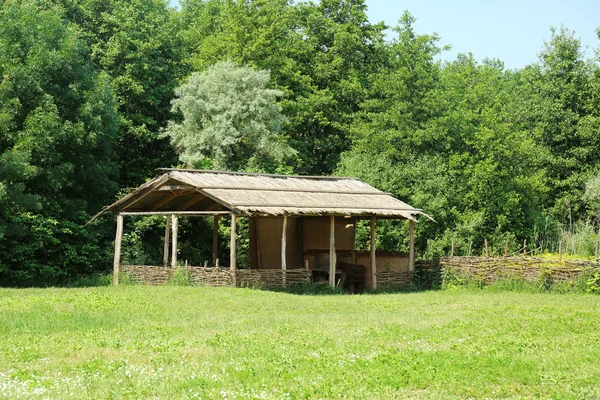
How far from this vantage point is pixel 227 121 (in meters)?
34.2

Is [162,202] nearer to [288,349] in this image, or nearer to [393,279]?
[393,279]

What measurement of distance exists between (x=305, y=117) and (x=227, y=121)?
345 inches

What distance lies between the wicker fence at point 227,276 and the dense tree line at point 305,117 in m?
4.12

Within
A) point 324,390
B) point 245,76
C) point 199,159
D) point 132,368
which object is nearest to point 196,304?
point 132,368

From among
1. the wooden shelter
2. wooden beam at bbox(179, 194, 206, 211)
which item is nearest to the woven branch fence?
the wooden shelter

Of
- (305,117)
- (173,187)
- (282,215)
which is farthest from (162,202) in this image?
(305,117)

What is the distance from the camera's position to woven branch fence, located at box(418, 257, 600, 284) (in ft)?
77.4

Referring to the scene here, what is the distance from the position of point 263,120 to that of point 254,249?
30.0ft

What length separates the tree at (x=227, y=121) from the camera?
34.2 metres

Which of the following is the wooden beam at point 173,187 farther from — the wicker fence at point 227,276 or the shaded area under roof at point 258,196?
the wicker fence at point 227,276

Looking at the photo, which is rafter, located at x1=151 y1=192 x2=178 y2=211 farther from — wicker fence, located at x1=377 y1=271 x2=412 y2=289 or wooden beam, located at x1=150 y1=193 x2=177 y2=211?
wicker fence, located at x1=377 y1=271 x2=412 y2=289

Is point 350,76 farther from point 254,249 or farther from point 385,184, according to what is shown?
point 254,249

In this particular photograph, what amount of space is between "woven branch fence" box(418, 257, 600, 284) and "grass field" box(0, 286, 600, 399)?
482 centimetres

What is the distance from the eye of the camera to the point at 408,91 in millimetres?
39000
